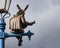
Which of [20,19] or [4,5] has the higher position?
[4,5]

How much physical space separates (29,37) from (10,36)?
529 millimetres

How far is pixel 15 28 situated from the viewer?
19.9 ft

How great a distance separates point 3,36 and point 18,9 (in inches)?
33.4

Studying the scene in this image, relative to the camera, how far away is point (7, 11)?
249 inches

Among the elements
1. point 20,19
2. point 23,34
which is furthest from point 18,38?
point 20,19

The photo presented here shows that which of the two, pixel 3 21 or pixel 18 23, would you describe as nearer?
pixel 18 23

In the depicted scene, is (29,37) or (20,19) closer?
(20,19)

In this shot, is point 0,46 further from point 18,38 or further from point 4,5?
point 4,5

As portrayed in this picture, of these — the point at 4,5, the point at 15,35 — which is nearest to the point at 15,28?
the point at 15,35

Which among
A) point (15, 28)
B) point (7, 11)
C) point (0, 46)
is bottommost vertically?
point (0, 46)

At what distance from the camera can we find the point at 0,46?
6.32 m

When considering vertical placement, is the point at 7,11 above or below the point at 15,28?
above

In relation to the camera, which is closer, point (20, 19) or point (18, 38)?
point (20, 19)

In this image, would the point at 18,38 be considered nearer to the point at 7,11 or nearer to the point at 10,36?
the point at 10,36
